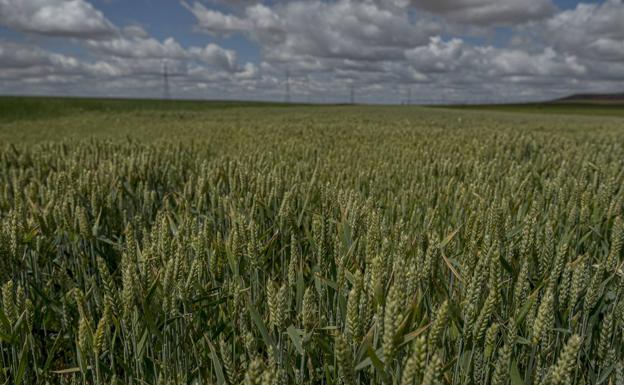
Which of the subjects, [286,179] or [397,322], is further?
[286,179]

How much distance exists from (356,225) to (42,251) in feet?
5.03

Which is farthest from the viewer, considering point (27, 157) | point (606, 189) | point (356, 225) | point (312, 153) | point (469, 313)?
point (312, 153)

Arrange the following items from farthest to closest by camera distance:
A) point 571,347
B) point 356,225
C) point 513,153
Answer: point 513,153 < point 356,225 < point 571,347

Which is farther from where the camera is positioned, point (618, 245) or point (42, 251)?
point (42, 251)

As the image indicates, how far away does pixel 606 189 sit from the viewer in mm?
2756

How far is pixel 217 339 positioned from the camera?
67.0 inches

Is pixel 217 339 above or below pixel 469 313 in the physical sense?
below

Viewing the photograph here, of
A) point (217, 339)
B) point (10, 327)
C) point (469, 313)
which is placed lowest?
point (217, 339)

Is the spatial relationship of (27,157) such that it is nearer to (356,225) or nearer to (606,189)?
(356,225)

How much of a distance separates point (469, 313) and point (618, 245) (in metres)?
1.02

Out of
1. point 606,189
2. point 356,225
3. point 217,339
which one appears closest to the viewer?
point 217,339

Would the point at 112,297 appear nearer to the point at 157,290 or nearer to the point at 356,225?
the point at 157,290

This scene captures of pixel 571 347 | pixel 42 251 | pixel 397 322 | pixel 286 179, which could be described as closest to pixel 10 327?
pixel 42 251

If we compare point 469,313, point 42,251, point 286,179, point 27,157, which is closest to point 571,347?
point 469,313
